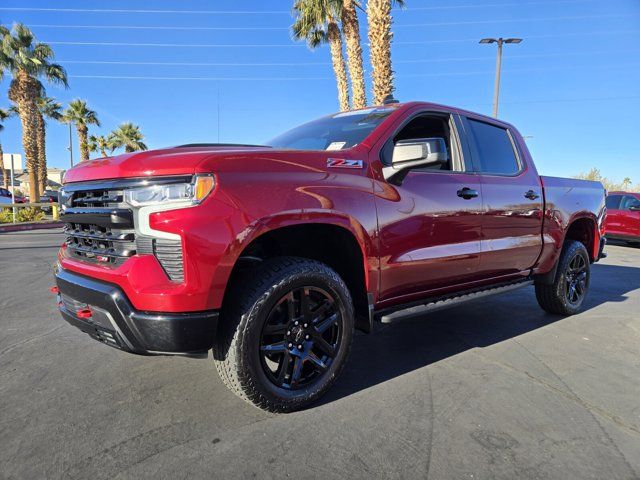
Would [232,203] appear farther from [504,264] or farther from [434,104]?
[504,264]

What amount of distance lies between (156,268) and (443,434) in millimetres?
1782

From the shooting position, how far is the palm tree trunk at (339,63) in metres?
18.5

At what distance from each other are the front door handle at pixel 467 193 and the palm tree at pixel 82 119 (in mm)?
35511

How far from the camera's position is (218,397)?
2789 mm

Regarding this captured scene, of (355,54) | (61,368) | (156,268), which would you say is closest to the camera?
(156,268)

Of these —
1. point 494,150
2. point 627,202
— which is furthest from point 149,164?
point 627,202

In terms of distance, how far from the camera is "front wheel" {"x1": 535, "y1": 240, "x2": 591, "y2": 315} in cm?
480

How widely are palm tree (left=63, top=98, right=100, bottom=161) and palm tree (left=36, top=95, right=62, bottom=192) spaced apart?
1555 mm

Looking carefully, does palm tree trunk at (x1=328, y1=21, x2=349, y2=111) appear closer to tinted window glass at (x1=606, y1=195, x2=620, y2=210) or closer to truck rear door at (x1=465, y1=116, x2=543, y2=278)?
tinted window glass at (x1=606, y1=195, x2=620, y2=210)

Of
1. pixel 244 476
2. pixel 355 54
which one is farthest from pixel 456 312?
pixel 355 54

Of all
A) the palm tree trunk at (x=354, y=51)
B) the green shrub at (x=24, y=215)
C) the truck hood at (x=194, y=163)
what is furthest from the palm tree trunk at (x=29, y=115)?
the truck hood at (x=194, y=163)

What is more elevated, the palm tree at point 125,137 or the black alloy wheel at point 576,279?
the palm tree at point 125,137

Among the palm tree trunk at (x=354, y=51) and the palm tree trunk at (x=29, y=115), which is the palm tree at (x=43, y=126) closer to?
the palm tree trunk at (x=29, y=115)

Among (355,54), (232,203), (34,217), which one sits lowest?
(34,217)
